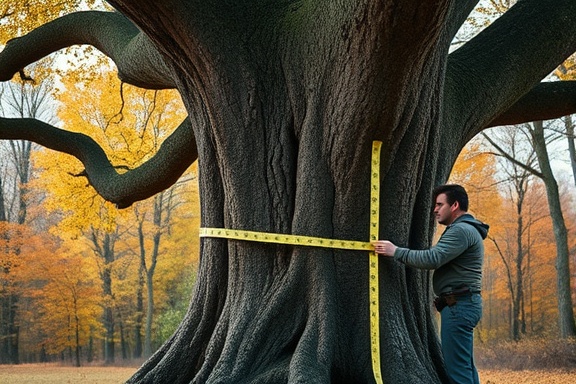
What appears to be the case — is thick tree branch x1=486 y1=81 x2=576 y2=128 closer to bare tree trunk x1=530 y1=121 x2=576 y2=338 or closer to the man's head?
the man's head

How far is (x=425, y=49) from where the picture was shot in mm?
3881

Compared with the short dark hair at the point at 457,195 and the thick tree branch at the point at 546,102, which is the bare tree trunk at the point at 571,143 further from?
the short dark hair at the point at 457,195

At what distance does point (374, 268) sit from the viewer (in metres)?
4.45

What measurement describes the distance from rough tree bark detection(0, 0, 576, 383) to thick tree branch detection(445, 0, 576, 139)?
0.43 metres

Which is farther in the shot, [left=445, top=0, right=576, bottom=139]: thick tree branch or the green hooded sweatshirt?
[left=445, top=0, right=576, bottom=139]: thick tree branch

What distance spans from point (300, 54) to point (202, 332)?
212 cm

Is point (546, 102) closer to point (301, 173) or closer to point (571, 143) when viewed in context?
point (301, 173)

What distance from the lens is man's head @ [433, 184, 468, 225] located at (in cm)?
449

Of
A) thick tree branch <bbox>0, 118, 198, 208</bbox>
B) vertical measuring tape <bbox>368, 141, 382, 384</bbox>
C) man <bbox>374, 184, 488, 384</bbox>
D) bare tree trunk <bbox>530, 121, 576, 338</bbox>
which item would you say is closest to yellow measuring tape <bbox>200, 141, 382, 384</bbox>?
vertical measuring tape <bbox>368, 141, 382, 384</bbox>

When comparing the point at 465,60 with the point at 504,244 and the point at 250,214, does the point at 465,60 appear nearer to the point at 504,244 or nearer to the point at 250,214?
the point at 250,214

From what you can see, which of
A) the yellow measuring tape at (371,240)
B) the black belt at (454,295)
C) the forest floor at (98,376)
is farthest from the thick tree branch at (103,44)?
the forest floor at (98,376)

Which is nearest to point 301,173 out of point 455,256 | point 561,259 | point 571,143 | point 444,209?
point 444,209

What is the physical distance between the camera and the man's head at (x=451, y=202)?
14.7 feet

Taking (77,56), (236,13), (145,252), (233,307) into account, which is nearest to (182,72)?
(236,13)
